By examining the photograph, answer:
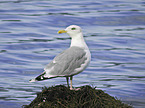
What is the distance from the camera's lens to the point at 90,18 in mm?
33219

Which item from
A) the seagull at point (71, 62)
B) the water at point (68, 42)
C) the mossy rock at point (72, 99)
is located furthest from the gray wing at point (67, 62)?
the water at point (68, 42)

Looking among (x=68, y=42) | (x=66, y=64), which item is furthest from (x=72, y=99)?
(x=68, y=42)

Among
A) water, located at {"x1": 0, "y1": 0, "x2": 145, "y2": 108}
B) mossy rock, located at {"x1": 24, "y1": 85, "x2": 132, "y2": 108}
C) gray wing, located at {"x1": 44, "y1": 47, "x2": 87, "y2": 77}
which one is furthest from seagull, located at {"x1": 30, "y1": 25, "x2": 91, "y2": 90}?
water, located at {"x1": 0, "y1": 0, "x2": 145, "y2": 108}

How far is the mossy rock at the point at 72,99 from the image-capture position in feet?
32.6

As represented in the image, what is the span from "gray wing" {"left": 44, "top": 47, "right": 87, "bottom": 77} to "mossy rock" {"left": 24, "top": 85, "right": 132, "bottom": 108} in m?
0.38

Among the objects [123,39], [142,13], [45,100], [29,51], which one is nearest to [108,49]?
[123,39]

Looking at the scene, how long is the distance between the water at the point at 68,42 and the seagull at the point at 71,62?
17.5 feet

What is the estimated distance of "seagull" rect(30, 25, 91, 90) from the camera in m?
10.5

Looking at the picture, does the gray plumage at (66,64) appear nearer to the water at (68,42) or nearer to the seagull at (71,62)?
the seagull at (71,62)

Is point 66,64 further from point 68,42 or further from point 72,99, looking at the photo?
point 68,42

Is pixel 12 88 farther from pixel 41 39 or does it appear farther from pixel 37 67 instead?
pixel 41 39

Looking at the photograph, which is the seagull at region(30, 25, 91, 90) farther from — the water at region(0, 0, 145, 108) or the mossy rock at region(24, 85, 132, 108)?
the water at region(0, 0, 145, 108)

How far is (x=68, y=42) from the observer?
27.0m

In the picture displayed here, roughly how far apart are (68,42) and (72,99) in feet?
56.1
